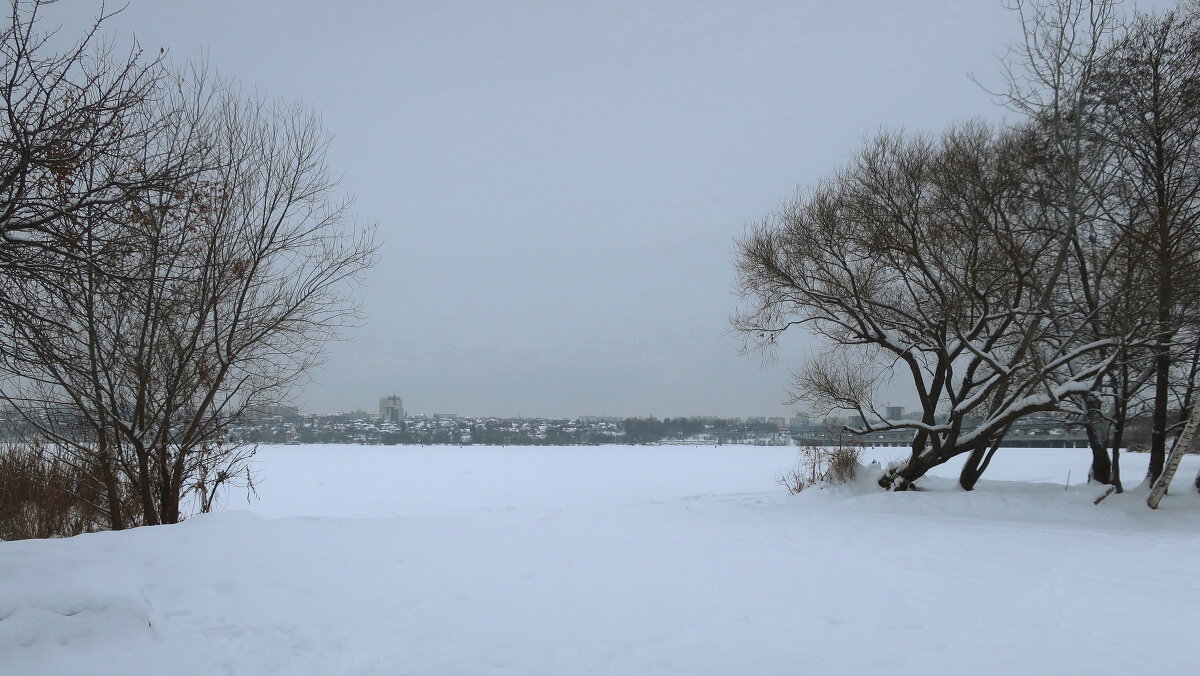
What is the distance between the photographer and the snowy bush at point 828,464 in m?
15.0

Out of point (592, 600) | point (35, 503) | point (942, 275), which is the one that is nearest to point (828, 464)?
point (942, 275)

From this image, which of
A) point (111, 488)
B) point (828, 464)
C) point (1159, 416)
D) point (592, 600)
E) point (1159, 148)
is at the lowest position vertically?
point (592, 600)

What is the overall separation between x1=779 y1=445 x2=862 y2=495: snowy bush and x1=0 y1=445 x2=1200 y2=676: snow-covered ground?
511cm

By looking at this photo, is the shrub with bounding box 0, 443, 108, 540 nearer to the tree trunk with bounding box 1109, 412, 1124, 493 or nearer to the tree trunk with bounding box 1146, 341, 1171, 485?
the tree trunk with bounding box 1109, 412, 1124, 493

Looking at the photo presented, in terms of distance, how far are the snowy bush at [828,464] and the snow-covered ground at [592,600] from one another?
5.11 m

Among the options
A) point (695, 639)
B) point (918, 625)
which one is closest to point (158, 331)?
point (695, 639)

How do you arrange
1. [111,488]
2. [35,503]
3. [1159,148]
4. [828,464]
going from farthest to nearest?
[828,464] < [1159,148] < [35,503] < [111,488]

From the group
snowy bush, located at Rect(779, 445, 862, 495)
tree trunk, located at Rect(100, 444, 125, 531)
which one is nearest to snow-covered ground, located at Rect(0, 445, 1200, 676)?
tree trunk, located at Rect(100, 444, 125, 531)

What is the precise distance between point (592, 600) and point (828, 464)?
1092 centimetres

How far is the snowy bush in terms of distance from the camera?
15.0 meters

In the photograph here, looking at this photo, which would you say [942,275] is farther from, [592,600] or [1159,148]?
[592,600]

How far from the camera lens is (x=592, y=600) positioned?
19.0ft

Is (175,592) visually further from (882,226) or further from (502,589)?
(882,226)

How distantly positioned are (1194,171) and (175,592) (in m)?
16.6
